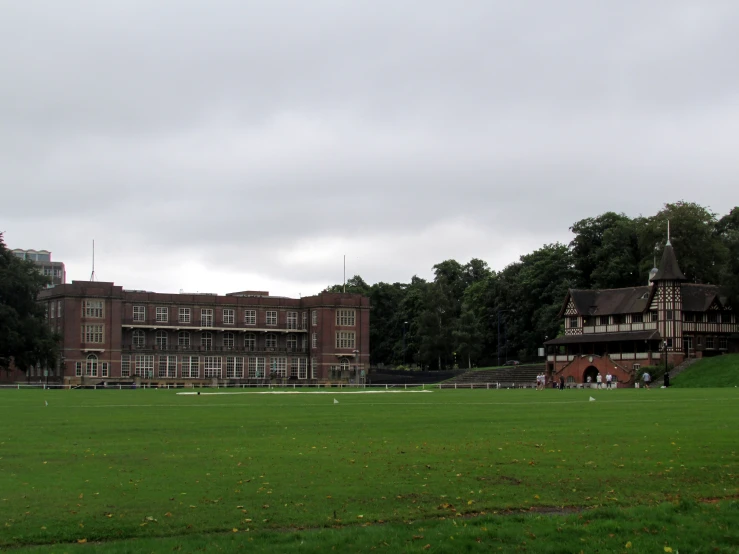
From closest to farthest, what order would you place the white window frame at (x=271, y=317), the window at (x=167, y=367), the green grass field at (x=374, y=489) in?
the green grass field at (x=374, y=489) → the window at (x=167, y=367) → the white window frame at (x=271, y=317)

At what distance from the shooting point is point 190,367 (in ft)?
372

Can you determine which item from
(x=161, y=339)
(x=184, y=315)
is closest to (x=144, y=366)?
(x=161, y=339)

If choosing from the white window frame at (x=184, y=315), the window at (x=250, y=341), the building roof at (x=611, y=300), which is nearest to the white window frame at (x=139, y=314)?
the white window frame at (x=184, y=315)

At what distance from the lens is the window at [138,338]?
365 ft

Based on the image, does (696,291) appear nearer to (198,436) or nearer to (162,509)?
(198,436)

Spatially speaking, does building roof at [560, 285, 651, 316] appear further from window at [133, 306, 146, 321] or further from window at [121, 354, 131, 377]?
window at [121, 354, 131, 377]

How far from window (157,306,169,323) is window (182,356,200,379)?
5.23 meters

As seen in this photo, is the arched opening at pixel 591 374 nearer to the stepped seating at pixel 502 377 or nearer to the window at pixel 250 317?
the stepped seating at pixel 502 377

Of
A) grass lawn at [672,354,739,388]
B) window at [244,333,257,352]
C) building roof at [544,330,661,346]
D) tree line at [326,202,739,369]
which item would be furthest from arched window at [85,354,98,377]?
grass lawn at [672,354,739,388]

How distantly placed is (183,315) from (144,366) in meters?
8.00

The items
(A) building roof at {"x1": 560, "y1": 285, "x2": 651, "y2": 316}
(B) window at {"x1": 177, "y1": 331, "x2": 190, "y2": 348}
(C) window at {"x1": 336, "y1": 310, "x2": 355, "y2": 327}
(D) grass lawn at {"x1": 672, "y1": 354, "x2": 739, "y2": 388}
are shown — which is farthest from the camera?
(C) window at {"x1": 336, "y1": 310, "x2": 355, "y2": 327}

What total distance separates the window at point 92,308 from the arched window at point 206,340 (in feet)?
44.9

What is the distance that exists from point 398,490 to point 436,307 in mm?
108445

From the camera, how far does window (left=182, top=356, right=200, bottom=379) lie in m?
113
